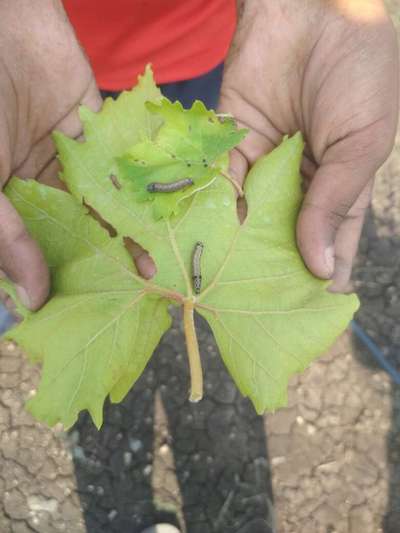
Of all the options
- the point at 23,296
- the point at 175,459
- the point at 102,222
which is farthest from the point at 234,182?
the point at 175,459

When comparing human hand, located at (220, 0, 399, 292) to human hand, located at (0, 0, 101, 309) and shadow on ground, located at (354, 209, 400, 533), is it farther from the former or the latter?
shadow on ground, located at (354, 209, 400, 533)

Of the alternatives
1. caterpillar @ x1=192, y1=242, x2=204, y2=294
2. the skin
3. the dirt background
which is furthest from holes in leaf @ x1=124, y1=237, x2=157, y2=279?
the dirt background

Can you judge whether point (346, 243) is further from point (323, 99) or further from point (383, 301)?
point (383, 301)

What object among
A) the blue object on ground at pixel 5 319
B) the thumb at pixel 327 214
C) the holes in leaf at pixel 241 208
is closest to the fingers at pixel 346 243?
the thumb at pixel 327 214

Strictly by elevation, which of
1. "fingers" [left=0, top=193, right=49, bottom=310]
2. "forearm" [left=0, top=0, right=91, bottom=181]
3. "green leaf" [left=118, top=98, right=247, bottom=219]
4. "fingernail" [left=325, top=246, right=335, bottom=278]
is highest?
"forearm" [left=0, top=0, right=91, bottom=181]

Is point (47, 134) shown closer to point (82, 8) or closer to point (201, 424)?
point (82, 8)

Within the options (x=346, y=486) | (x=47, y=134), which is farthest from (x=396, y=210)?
(x=47, y=134)
